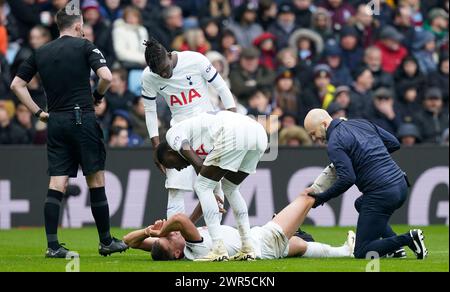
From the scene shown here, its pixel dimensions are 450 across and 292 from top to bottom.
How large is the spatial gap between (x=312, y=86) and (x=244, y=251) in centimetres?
950

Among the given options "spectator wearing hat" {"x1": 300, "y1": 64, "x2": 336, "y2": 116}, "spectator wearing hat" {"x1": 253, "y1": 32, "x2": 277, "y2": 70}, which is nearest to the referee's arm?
"spectator wearing hat" {"x1": 300, "y1": 64, "x2": 336, "y2": 116}

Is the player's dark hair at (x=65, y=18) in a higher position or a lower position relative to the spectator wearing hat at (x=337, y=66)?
higher

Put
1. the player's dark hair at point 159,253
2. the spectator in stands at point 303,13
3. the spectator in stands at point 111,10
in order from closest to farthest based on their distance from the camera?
the player's dark hair at point 159,253 → the spectator in stands at point 111,10 → the spectator in stands at point 303,13

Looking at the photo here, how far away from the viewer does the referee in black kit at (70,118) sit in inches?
506

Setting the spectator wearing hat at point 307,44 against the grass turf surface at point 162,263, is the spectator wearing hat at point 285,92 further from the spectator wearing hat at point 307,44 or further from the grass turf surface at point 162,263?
the grass turf surface at point 162,263

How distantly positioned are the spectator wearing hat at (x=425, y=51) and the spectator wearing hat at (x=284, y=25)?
94.0 inches

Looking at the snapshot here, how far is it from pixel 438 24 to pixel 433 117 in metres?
3.01

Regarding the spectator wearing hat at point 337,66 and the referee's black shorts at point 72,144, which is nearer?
the referee's black shorts at point 72,144

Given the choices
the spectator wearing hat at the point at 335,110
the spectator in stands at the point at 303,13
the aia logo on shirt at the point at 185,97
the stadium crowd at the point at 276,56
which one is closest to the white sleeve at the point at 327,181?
the aia logo on shirt at the point at 185,97

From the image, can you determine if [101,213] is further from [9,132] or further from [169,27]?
[169,27]

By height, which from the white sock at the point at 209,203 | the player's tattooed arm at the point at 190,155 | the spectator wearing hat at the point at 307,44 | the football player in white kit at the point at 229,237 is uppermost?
the spectator wearing hat at the point at 307,44

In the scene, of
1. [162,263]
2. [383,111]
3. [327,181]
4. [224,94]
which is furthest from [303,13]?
[162,263]

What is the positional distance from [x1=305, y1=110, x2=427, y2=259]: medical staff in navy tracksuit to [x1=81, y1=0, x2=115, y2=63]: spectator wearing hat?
29.5 ft

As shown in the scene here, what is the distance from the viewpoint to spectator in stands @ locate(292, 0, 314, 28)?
22781 millimetres
